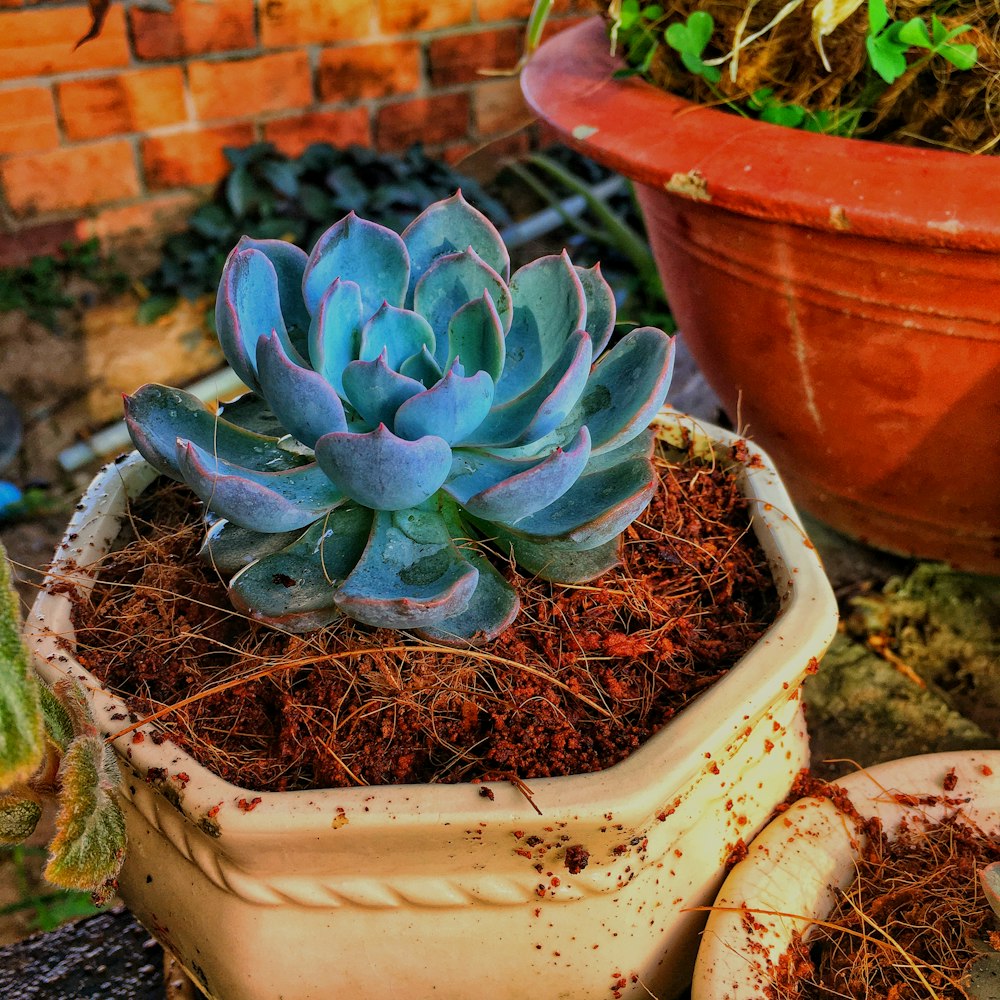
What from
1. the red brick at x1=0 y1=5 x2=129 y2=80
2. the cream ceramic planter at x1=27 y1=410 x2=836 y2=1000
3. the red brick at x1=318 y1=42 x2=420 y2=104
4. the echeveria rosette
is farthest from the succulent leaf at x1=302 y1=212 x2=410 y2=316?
the red brick at x1=318 y1=42 x2=420 y2=104

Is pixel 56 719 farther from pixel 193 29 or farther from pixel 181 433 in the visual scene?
pixel 193 29

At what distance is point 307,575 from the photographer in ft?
2.45

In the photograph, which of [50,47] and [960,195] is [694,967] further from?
[50,47]

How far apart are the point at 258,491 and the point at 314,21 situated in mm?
1591

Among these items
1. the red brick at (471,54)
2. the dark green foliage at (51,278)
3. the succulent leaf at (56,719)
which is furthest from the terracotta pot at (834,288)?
the dark green foliage at (51,278)

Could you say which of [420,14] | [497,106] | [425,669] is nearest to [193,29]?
[420,14]

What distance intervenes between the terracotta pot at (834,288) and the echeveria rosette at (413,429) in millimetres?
297

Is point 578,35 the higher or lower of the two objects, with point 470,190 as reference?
higher

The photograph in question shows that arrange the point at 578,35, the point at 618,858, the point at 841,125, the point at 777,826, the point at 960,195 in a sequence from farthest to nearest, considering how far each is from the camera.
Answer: the point at 578,35, the point at 841,125, the point at 960,195, the point at 777,826, the point at 618,858

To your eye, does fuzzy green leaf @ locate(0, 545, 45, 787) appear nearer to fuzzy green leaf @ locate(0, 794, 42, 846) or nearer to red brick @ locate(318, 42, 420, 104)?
fuzzy green leaf @ locate(0, 794, 42, 846)

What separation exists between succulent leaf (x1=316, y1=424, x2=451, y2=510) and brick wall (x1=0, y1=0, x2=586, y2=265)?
1448 millimetres

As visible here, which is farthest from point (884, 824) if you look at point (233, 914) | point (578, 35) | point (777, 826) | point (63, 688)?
point (578, 35)

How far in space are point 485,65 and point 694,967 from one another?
1937 mm

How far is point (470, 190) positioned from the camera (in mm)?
2188
